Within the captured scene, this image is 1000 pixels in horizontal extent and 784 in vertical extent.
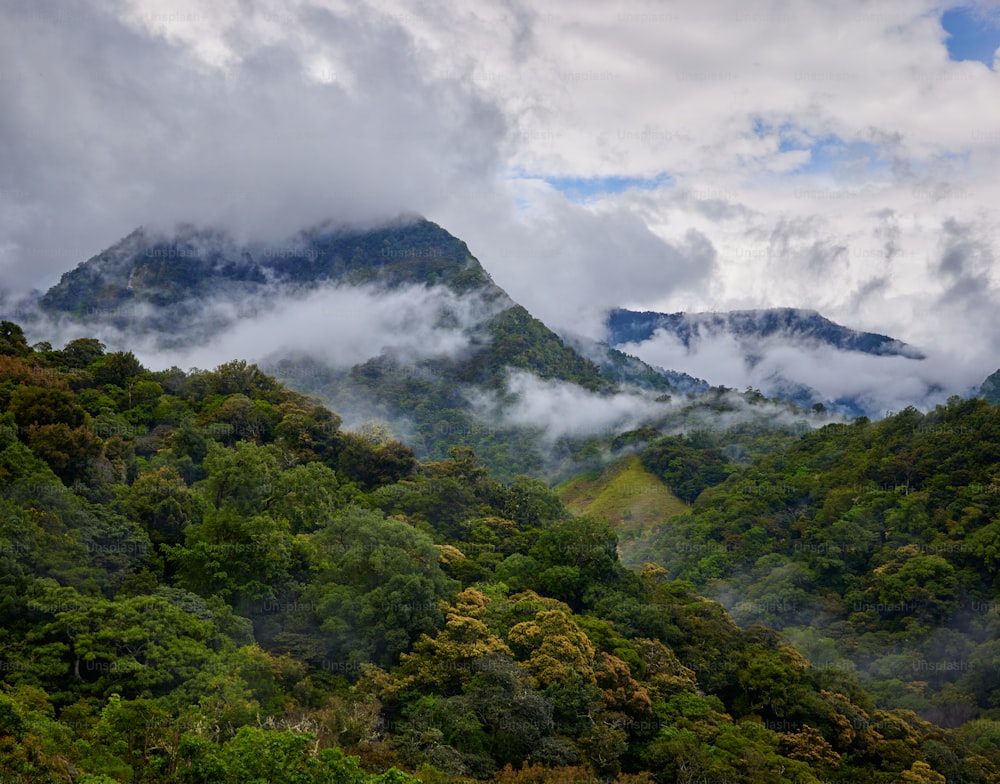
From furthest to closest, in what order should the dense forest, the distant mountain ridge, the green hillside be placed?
the distant mountain ridge → the green hillside → the dense forest

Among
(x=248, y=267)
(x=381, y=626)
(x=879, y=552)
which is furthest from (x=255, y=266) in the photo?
(x=381, y=626)

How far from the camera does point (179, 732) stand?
1972 centimetres

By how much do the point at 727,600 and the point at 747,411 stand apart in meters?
71.4

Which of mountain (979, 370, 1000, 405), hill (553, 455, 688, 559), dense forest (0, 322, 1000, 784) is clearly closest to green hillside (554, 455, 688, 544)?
hill (553, 455, 688, 559)

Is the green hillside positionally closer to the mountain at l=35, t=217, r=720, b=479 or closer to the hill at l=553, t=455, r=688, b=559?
the hill at l=553, t=455, r=688, b=559

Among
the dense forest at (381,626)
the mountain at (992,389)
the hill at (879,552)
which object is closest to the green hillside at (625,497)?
the hill at (879,552)

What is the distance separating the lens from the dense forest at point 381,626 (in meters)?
22.5

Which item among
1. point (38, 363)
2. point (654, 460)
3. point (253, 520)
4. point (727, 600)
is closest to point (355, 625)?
point (253, 520)

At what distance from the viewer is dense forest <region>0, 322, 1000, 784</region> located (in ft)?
73.9

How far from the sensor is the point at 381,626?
1219 inches

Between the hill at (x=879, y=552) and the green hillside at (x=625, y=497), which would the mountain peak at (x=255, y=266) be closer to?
the green hillside at (x=625, y=497)

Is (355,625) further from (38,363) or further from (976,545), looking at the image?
(976,545)

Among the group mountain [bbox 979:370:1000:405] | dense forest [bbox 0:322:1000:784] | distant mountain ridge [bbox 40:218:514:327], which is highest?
distant mountain ridge [bbox 40:218:514:327]

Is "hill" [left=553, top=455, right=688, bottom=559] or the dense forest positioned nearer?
the dense forest
